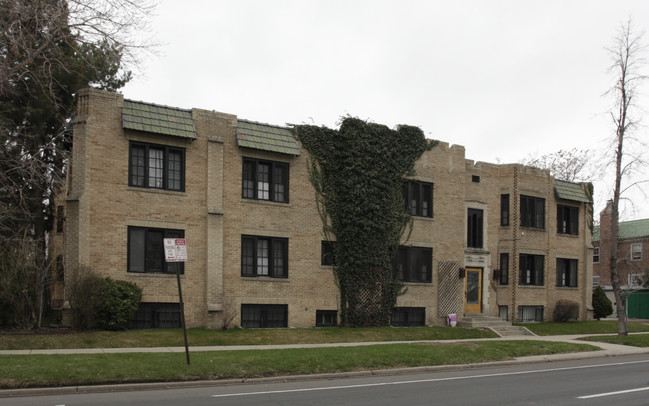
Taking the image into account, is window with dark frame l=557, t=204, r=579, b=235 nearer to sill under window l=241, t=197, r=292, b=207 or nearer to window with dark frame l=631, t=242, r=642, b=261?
sill under window l=241, t=197, r=292, b=207

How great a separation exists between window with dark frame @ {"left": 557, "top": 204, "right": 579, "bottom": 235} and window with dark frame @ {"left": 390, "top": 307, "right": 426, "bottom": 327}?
10265 millimetres

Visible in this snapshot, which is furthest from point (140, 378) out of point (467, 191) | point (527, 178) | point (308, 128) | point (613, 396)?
point (527, 178)

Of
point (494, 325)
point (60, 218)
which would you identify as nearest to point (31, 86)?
point (60, 218)

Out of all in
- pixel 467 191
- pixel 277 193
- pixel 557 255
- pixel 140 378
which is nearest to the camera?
pixel 140 378

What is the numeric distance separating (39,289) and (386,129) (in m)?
14.5

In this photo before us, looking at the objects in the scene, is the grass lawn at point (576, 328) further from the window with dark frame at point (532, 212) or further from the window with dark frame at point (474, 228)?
the window with dark frame at point (532, 212)

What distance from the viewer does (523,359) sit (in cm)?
1947

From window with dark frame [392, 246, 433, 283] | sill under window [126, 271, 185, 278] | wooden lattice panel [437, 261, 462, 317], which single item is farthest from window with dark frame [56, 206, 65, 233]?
wooden lattice panel [437, 261, 462, 317]

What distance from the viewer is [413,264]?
91.4ft

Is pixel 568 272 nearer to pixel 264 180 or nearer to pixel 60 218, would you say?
pixel 264 180

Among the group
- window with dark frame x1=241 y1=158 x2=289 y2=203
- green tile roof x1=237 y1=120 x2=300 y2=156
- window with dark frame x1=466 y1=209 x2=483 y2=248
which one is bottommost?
window with dark frame x1=466 y1=209 x2=483 y2=248

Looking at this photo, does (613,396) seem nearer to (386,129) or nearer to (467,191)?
(386,129)

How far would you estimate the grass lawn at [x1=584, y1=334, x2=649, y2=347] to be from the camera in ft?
79.5

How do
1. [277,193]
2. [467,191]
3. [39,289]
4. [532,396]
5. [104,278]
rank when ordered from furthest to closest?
[467,191], [277,193], [104,278], [39,289], [532,396]
